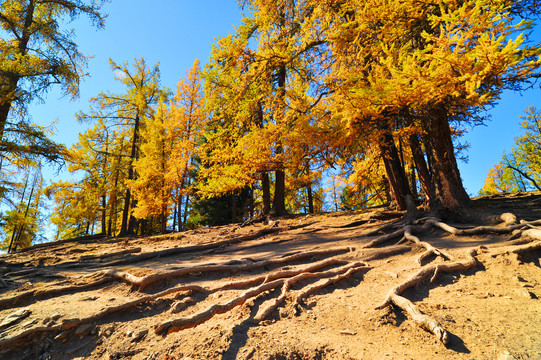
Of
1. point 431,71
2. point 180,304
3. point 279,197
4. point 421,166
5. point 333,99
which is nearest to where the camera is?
point 180,304

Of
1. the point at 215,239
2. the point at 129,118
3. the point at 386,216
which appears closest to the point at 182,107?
the point at 129,118

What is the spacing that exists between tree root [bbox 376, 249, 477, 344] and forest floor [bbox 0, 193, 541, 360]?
0.02m

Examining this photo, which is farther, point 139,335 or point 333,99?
point 333,99

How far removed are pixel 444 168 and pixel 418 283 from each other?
5.17m

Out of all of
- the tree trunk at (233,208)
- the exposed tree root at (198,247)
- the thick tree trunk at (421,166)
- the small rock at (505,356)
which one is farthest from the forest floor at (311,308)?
the tree trunk at (233,208)

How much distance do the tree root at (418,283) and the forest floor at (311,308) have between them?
2 centimetres

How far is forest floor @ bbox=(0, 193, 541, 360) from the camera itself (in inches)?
102

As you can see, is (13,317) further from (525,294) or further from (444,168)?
(444,168)

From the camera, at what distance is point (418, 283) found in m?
3.71

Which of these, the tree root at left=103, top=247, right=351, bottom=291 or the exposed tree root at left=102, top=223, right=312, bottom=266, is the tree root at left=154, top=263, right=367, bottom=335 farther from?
the exposed tree root at left=102, top=223, right=312, bottom=266

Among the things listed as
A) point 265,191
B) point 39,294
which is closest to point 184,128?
point 265,191

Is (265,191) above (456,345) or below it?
above

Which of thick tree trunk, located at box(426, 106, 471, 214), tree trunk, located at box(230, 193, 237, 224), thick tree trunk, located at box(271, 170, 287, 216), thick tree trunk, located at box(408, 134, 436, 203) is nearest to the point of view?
thick tree trunk, located at box(426, 106, 471, 214)

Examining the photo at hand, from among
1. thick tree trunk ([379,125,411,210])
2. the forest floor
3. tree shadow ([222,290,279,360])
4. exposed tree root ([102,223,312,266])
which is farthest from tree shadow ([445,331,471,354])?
thick tree trunk ([379,125,411,210])
